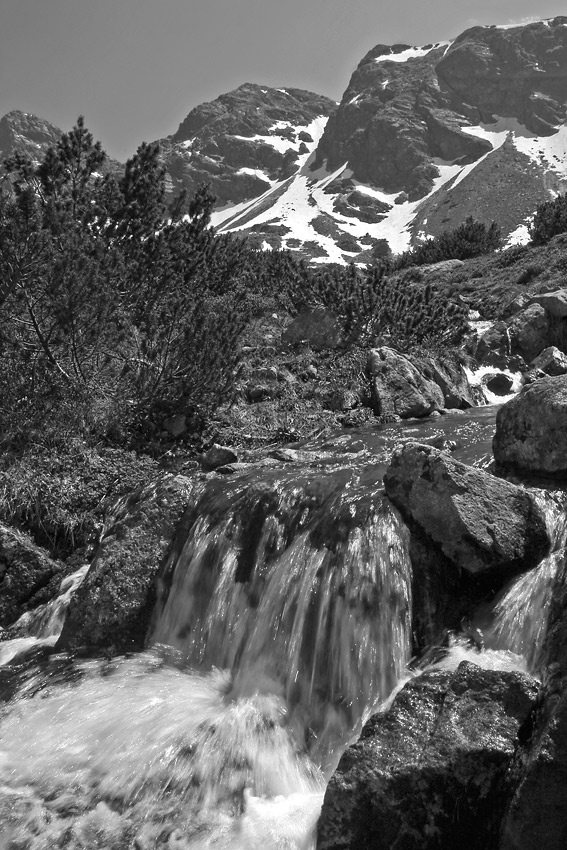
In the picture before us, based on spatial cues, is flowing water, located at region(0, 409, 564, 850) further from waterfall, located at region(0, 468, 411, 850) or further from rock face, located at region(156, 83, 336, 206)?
rock face, located at region(156, 83, 336, 206)

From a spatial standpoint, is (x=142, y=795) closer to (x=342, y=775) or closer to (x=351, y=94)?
(x=342, y=775)

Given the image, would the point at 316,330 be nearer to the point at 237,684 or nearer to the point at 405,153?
the point at 237,684

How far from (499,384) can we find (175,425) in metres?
6.93

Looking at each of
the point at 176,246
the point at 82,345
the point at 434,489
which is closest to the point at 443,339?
the point at 176,246

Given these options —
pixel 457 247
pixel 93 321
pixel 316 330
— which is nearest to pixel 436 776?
pixel 93 321

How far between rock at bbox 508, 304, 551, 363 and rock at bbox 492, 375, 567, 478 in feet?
26.8

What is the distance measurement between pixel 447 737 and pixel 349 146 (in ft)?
532

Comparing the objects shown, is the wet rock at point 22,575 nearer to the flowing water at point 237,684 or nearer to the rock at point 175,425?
the flowing water at point 237,684

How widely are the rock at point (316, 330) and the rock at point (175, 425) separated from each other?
546cm

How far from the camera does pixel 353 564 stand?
4672 mm

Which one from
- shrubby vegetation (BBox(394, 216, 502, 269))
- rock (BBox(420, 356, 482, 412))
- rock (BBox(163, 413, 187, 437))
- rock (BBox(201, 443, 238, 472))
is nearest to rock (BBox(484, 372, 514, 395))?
rock (BBox(420, 356, 482, 412))

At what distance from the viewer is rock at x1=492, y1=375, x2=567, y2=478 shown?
18.1 ft

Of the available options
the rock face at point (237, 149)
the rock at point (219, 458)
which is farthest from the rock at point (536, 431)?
the rock face at point (237, 149)

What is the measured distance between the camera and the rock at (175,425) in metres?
9.11
